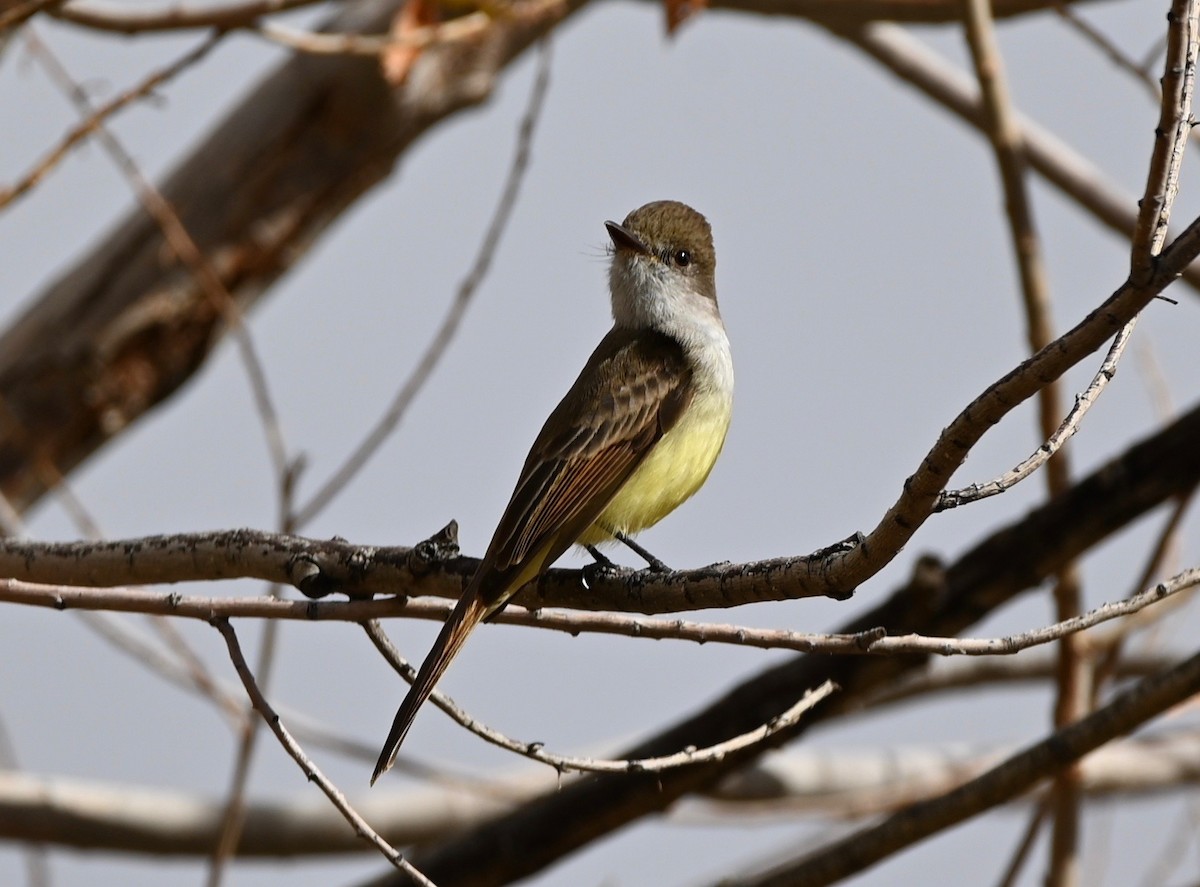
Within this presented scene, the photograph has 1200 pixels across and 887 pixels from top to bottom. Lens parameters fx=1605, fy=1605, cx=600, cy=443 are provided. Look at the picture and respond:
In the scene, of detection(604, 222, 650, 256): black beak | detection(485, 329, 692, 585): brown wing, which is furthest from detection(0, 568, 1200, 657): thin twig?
detection(604, 222, 650, 256): black beak

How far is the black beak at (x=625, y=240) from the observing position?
16.8 feet

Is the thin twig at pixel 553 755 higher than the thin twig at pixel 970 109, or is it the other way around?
the thin twig at pixel 970 109

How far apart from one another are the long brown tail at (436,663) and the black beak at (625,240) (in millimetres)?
1945

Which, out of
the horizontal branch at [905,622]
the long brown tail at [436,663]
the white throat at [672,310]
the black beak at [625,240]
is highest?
the black beak at [625,240]

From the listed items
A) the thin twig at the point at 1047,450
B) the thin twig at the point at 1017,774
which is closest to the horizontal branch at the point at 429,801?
the thin twig at the point at 1017,774

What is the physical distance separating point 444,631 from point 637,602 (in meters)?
0.46

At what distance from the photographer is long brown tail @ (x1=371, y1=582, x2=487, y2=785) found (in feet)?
10.7

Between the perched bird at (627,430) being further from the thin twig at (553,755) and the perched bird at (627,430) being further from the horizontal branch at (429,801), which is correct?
the horizontal branch at (429,801)

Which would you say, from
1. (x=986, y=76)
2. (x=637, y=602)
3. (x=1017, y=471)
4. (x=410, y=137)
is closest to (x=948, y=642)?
(x=1017, y=471)

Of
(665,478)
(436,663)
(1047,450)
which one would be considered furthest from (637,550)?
(1047,450)

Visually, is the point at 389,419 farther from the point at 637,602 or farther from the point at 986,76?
the point at 986,76

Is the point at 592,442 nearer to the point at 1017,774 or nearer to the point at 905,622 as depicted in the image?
the point at 905,622

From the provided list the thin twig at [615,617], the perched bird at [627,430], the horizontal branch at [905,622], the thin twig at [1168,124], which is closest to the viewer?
the thin twig at [1168,124]

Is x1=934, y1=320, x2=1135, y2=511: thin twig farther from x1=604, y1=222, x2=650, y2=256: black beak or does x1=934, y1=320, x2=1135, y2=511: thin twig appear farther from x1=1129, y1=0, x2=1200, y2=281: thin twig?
x1=604, y1=222, x2=650, y2=256: black beak
